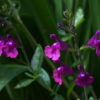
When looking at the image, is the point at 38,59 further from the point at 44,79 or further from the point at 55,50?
the point at 55,50

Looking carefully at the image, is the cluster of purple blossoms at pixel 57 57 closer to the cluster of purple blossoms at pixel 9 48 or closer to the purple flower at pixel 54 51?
the purple flower at pixel 54 51

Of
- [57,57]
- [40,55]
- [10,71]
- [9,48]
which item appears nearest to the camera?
[57,57]

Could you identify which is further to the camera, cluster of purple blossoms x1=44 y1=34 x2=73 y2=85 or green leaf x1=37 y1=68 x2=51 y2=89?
green leaf x1=37 y1=68 x2=51 y2=89

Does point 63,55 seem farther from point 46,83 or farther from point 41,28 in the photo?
point 46,83

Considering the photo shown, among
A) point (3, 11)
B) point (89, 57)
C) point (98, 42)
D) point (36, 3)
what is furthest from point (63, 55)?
point (98, 42)

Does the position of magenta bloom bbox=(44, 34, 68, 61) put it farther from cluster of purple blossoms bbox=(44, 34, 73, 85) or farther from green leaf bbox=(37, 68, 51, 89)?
green leaf bbox=(37, 68, 51, 89)

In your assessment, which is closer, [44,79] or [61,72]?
[61,72]

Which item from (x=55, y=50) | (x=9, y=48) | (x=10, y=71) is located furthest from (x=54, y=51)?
(x=10, y=71)

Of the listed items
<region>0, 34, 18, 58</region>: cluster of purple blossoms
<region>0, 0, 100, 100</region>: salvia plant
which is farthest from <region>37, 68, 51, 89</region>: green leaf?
<region>0, 34, 18, 58</region>: cluster of purple blossoms

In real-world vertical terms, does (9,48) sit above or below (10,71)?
above

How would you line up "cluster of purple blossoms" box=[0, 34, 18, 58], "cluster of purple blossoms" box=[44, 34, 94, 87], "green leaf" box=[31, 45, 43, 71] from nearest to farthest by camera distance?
1. "cluster of purple blossoms" box=[44, 34, 94, 87]
2. "cluster of purple blossoms" box=[0, 34, 18, 58]
3. "green leaf" box=[31, 45, 43, 71]

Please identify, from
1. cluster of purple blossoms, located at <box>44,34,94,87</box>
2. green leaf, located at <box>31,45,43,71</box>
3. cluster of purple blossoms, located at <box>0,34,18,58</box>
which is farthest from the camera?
green leaf, located at <box>31,45,43,71</box>
